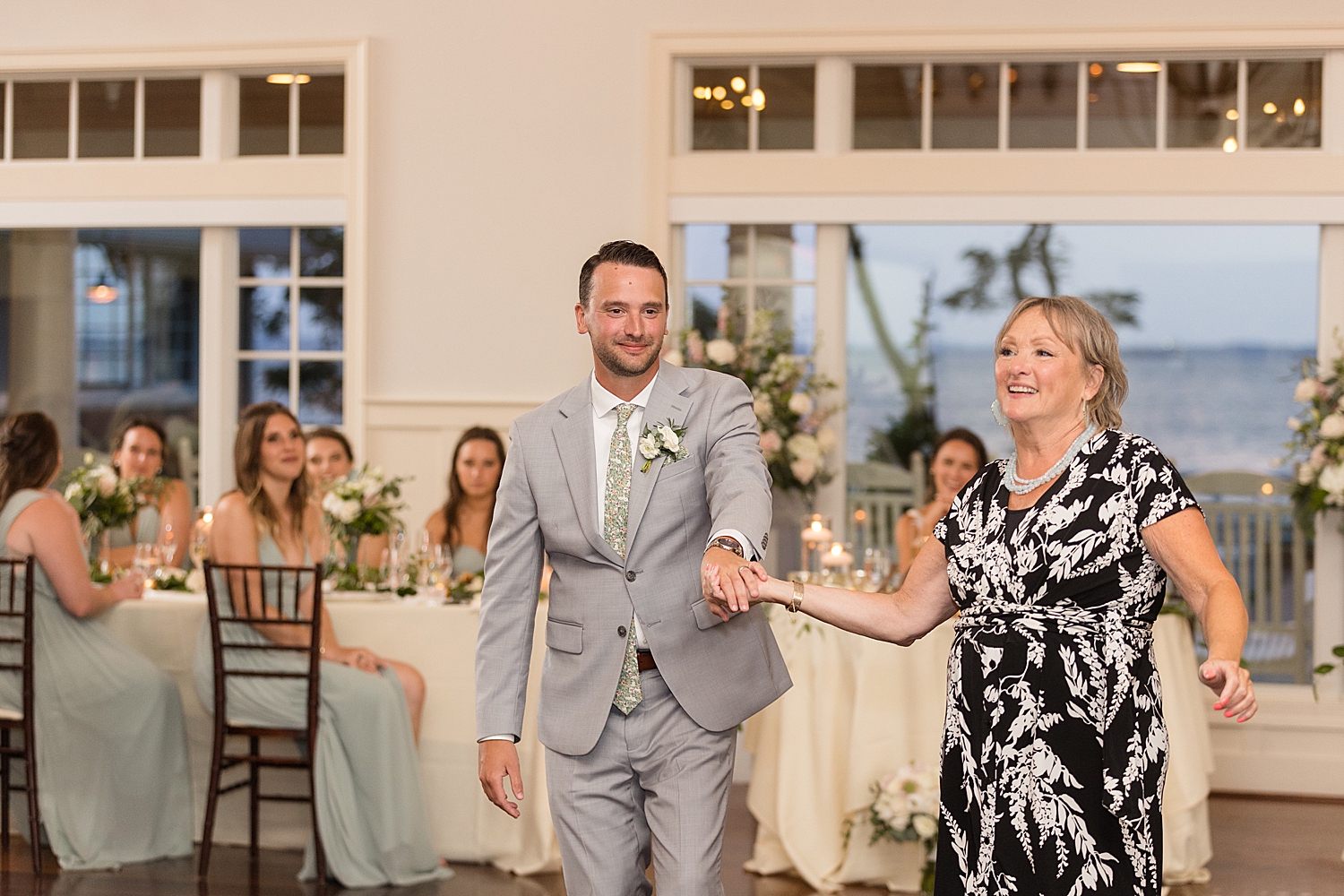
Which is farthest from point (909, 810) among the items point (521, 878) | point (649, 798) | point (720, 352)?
point (720, 352)

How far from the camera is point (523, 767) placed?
432cm

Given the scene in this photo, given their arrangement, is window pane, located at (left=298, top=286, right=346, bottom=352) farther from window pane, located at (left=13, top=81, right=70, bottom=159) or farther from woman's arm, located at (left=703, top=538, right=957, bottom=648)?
woman's arm, located at (left=703, top=538, right=957, bottom=648)

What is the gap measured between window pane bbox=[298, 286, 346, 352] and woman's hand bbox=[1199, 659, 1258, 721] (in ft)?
18.6

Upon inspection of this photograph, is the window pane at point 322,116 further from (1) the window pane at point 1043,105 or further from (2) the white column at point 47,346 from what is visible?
(1) the window pane at point 1043,105

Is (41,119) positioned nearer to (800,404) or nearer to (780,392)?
(780,392)

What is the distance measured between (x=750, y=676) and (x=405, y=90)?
Answer: 4.71 m

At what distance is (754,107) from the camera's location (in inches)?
248

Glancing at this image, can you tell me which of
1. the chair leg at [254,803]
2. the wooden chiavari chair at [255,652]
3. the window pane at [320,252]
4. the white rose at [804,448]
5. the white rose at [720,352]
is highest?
the window pane at [320,252]

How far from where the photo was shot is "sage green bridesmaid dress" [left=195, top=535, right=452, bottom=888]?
4309 mm

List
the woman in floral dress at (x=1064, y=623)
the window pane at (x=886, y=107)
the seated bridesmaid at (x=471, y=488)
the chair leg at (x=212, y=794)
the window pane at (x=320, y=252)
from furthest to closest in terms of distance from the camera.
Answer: the window pane at (x=320, y=252)
the window pane at (x=886, y=107)
the seated bridesmaid at (x=471, y=488)
the chair leg at (x=212, y=794)
the woman in floral dress at (x=1064, y=623)

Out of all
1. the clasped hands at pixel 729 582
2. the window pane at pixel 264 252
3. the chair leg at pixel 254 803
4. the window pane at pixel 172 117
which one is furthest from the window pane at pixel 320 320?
the clasped hands at pixel 729 582

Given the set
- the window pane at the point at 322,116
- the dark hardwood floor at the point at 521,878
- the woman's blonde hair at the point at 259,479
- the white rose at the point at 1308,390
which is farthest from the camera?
the window pane at the point at 322,116

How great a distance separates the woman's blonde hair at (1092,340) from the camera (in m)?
2.21

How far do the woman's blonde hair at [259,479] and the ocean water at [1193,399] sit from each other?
6612mm
